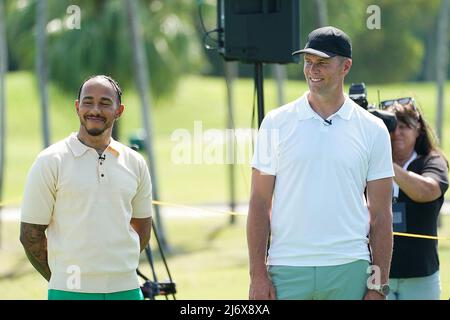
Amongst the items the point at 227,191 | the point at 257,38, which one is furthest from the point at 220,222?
the point at 257,38

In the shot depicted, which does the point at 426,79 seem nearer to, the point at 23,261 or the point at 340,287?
the point at 23,261

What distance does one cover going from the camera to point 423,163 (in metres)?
5.55

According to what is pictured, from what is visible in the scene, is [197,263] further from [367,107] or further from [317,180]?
[317,180]

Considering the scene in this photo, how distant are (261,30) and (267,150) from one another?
2.31 meters

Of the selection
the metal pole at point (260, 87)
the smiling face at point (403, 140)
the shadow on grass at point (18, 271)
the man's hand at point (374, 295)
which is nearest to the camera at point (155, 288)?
the metal pole at point (260, 87)

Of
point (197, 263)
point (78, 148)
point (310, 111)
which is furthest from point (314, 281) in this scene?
point (197, 263)

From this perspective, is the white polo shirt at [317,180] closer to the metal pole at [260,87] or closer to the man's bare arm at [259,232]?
the man's bare arm at [259,232]

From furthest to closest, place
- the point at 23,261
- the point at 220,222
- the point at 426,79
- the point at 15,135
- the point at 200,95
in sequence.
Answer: the point at 426,79 → the point at 200,95 → the point at 15,135 → the point at 220,222 → the point at 23,261

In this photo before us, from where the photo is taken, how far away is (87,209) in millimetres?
4336

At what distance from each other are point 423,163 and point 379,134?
1308 millimetres

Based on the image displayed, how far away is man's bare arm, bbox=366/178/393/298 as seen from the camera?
4.29 m

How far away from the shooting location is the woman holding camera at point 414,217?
210 inches

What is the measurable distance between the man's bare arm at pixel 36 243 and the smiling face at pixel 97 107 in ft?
1.53
